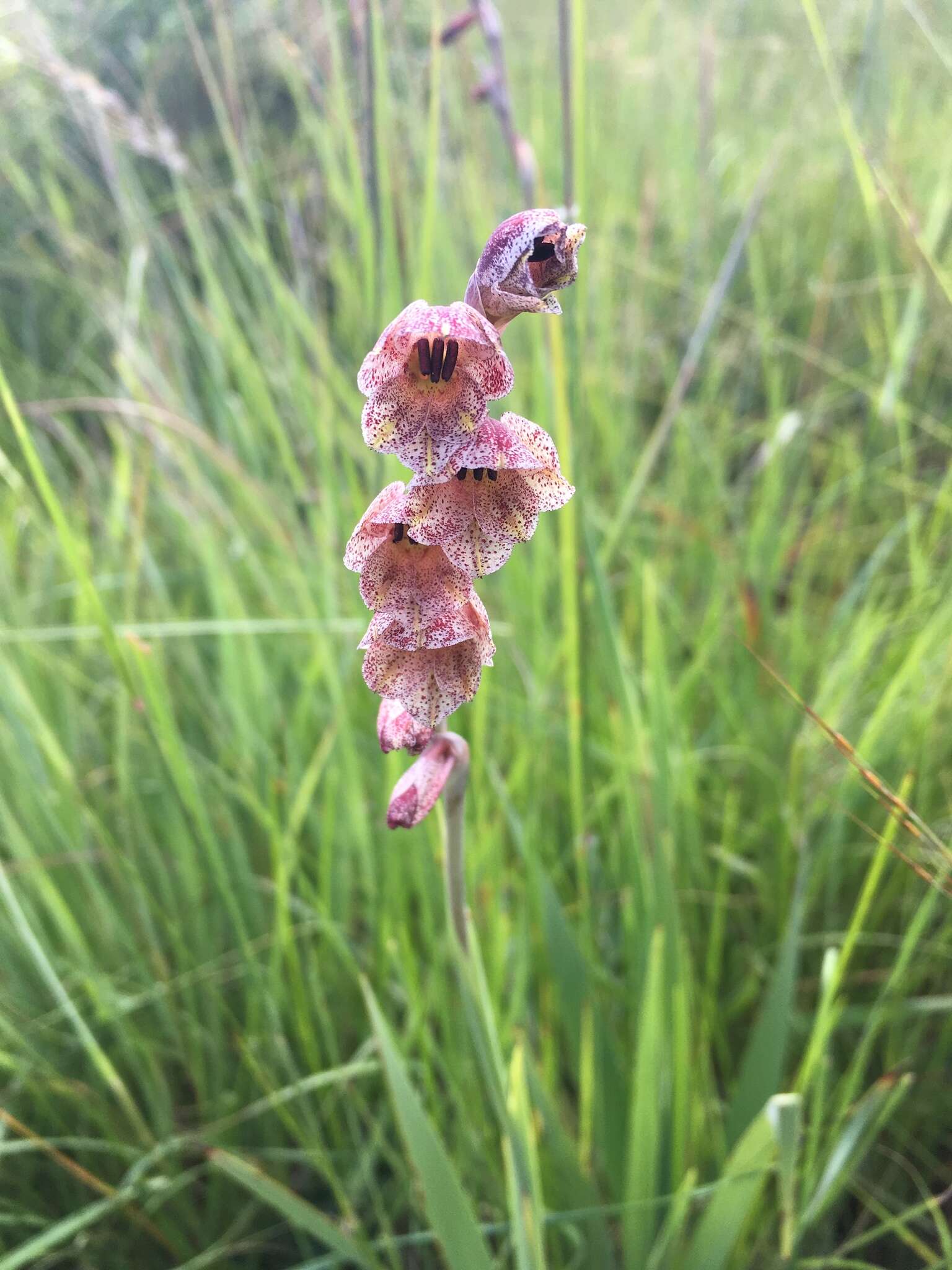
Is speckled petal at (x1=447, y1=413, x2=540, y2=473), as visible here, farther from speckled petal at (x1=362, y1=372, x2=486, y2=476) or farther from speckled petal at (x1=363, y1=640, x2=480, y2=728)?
speckled petal at (x1=363, y1=640, x2=480, y2=728)

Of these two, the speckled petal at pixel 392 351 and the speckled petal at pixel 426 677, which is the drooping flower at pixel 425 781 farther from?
the speckled petal at pixel 392 351

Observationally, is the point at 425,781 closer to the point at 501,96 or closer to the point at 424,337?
the point at 424,337

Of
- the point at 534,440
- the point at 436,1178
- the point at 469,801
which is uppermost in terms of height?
the point at 534,440

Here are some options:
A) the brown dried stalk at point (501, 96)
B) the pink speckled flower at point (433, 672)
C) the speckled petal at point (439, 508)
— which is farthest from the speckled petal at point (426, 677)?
the brown dried stalk at point (501, 96)

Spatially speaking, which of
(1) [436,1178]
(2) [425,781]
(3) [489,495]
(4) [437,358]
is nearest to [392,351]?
(4) [437,358]

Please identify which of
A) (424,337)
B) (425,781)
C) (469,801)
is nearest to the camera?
(424,337)

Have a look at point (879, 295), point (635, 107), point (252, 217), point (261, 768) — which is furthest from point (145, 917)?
point (635, 107)

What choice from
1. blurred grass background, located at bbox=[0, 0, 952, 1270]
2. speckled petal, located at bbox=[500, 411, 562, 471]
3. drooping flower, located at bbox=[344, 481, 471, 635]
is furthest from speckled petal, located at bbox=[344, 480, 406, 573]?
blurred grass background, located at bbox=[0, 0, 952, 1270]

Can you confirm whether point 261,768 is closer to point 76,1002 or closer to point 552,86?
point 76,1002
